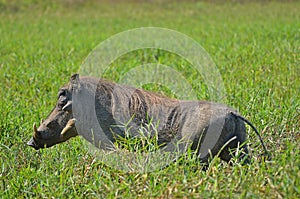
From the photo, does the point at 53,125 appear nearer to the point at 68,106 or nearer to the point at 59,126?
the point at 59,126

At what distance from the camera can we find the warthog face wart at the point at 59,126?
438cm

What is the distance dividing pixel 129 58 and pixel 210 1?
1148 cm

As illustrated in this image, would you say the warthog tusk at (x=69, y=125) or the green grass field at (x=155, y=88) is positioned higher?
the warthog tusk at (x=69, y=125)

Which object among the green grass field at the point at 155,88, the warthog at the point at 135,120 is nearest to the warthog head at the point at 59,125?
the warthog at the point at 135,120

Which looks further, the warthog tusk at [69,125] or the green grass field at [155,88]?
the warthog tusk at [69,125]

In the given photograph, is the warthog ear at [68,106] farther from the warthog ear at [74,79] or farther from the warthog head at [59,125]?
the warthog ear at [74,79]

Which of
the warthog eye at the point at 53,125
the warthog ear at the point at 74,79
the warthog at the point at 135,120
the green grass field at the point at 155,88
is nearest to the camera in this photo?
the green grass field at the point at 155,88

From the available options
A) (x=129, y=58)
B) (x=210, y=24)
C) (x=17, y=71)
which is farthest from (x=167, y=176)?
(x=210, y=24)

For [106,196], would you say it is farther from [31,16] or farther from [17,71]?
[31,16]

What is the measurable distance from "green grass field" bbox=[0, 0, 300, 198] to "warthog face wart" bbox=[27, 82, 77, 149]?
0.19 meters

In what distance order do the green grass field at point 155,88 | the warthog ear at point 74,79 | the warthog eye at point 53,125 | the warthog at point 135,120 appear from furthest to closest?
the warthog eye at point 53,125, the warthog ear at point 74,79, the warthog at point 135,120, the green grass field at point 155,88

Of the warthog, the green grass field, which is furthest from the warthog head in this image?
the green grass field

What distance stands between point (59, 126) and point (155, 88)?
257cm

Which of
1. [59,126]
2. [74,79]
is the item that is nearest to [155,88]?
[59,126]
